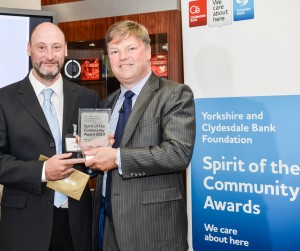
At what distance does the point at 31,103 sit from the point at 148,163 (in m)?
0.69

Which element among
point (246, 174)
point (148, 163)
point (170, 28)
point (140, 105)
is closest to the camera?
point (148, 163)

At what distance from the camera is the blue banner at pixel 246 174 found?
238 centimetres

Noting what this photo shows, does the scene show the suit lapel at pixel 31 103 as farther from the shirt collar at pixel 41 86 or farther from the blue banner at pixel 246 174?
the blue banner at pixel 246 174

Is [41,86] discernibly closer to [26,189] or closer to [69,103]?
[69,103]

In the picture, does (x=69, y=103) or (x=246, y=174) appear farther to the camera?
(x=246, y=174)

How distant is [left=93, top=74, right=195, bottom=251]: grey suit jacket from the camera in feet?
5.70

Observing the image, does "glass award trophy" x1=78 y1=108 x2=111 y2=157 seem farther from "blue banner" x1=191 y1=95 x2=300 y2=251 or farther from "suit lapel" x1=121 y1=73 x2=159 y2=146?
"blue banner" x1=191 y1=95 x2=300 y2=251

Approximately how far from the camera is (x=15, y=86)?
2074 mm

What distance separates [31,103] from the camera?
1.97 m

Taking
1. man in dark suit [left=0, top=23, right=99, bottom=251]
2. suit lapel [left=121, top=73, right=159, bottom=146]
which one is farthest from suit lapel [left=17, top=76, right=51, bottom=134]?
suit lapel [left=121, top=73, right=159, bottom=146]

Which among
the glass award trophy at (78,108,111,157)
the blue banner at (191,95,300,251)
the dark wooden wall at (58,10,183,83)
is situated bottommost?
the blue banner at (191,95,300,251)

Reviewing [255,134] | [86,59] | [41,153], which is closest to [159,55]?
[86,59]

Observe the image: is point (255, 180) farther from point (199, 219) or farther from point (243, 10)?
point (243, 10)

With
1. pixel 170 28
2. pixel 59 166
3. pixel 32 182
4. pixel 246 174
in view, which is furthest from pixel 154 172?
pixel 170 28
